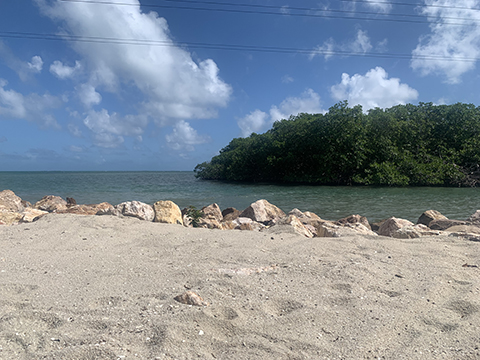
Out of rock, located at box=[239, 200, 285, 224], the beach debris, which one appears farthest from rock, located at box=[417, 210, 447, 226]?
the beach debris

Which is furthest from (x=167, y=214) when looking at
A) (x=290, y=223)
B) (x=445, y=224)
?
(x=445, y=224)

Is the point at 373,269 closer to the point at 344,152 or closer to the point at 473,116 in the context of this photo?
the point at 344,152

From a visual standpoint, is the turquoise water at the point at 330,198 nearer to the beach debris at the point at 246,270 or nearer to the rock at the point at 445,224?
the rock at the point at 445,224

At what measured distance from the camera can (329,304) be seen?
8.87ft

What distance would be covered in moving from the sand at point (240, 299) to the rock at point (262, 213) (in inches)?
175

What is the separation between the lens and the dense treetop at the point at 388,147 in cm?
2744

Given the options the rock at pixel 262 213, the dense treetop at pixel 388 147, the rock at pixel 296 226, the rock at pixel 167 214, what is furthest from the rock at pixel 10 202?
the dense treetop at pixel 388 147

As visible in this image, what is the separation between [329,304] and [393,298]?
0.65 meters

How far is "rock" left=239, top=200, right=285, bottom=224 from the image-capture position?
9.21 metres

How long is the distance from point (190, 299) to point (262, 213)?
6949 millimetres

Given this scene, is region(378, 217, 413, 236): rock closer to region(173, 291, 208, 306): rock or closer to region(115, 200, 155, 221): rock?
region(115, 200, 155, 221): rock

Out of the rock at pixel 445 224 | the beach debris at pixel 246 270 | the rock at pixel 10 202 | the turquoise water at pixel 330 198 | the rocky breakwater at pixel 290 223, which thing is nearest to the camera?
the beach debris at pixel 246 270

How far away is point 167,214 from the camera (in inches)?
268

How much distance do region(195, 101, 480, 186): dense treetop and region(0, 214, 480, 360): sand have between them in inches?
1002
